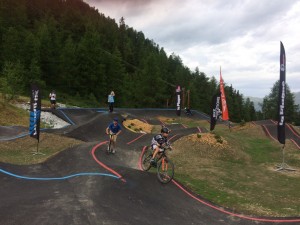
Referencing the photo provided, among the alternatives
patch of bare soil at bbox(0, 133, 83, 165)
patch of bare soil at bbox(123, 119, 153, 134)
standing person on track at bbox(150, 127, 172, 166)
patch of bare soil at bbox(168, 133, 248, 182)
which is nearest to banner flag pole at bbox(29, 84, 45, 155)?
patch of bare soil at bbox(0, 133, 83, 165)

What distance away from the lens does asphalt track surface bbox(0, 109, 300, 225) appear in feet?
28.9

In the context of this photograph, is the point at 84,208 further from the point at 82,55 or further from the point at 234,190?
the point at 82,55

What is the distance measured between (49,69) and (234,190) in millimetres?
72303

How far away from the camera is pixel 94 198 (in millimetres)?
10164

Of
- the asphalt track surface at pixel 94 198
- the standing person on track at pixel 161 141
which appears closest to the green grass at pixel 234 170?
the asphalt track surface at pixel 94 198

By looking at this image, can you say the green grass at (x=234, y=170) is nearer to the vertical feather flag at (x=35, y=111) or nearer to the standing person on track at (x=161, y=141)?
the vertical feather flag at (x=35, y=111)

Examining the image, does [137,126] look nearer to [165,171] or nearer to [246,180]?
[246,180]

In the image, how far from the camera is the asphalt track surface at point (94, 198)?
28.9ft

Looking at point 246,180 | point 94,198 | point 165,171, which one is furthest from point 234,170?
point 94,198

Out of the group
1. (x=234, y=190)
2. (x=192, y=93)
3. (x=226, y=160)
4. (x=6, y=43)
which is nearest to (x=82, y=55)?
(x=6, y=43)

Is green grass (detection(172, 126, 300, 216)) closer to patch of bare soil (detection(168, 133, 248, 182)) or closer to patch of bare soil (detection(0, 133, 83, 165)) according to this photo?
patch of bare soil (detection(168, 133, 248, 182))

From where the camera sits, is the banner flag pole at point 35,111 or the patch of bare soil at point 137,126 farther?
the patch of bare soil at point 137,126

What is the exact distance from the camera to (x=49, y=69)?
7769 centimetres

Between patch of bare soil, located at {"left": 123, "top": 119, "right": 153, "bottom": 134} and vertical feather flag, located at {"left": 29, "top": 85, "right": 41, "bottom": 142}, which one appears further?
patch of bare soil, located at {"left": 123, "top": 119, "right": 153, "bottom": 134}
